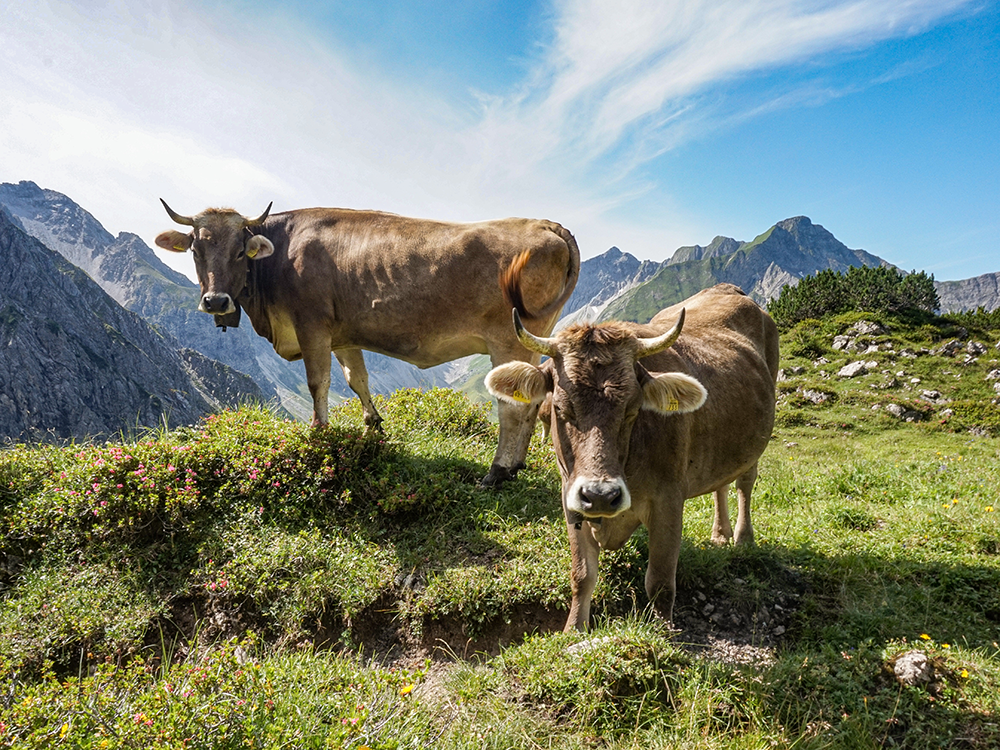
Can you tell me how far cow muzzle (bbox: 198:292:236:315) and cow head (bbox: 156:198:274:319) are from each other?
12 millimetres

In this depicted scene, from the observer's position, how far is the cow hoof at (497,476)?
6.92 m

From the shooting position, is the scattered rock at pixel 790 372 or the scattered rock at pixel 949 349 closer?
the scattered rock at pixel 949 349

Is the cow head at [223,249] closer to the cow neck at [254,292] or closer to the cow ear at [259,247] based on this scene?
Result: the cow ear at [259,247]

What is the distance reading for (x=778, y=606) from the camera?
526 cm

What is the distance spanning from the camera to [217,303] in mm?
6805

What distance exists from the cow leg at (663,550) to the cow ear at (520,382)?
50.4 inches

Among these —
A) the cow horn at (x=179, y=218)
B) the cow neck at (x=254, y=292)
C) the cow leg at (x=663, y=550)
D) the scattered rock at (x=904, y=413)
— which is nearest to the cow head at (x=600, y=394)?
the cow leg at (x=663, y=550)

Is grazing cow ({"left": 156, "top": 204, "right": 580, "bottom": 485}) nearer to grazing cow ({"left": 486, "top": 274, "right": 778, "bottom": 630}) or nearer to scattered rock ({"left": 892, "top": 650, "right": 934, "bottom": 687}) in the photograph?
grazing cow ({"left": 486, "top": 274, "right": 778, "bottom": 630})

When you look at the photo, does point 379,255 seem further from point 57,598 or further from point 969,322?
point 969,322

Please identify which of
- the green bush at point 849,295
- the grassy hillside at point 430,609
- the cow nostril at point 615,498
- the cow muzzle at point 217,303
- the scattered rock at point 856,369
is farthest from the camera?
the green bush at point 849,295

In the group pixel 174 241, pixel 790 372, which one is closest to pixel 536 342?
pixel 174 241

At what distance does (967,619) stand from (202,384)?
168 meters

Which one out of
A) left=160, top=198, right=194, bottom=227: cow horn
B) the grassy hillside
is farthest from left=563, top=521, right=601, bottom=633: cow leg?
left=160, top=198, right=194, bottom=227: cow horn

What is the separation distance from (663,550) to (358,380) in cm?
563
